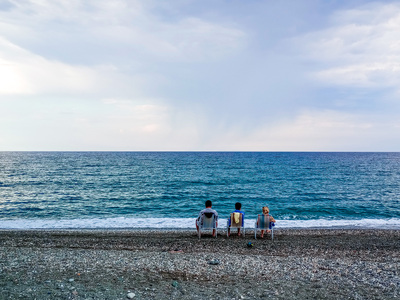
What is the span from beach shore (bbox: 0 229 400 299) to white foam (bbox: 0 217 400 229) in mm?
6901

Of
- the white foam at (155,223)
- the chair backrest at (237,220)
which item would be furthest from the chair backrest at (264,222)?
the white foam at (155,223)

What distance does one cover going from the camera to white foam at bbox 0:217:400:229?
1830cm

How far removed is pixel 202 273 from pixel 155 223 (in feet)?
40.5

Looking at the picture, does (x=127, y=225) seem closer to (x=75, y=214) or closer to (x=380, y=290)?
(x=75, y=214)

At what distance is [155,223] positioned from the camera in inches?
762

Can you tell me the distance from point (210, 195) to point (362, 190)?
18257 mm

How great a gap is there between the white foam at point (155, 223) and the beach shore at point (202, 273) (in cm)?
690

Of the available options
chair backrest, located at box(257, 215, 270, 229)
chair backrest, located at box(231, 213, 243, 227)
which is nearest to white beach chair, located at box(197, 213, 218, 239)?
chair backrest, located at box(231, 213, 243, 227)

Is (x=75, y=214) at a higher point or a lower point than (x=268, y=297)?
lower

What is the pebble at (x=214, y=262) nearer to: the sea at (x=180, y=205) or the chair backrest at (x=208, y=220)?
the chair backrest at (x=208, y=220)

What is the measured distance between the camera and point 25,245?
1162cm

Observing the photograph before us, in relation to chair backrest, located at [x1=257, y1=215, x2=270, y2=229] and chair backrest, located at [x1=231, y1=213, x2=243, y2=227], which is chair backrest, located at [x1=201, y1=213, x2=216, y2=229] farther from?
chair backrest, located at [x1=257, y1=215, x2=270, y2=229]

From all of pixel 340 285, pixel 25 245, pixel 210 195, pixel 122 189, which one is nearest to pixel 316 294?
pixel 340 285

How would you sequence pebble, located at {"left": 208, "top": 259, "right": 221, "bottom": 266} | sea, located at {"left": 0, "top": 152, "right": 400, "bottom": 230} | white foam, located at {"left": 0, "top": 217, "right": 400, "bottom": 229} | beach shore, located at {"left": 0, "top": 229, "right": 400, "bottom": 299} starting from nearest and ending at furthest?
1. beach shore, located at {"left": 0, "top": 229, "right": 400, "bottom": 299}
2. pebble, located at {"left": 208, "top": 259, "right": 221, "bottom": 266}
3. white foam, located at {"left": 0, "top": 217, "right": 400, "bottom": 229}
4. sea, located at {"left": 0, "top": 152, "right": 400, "bottom": 230}
